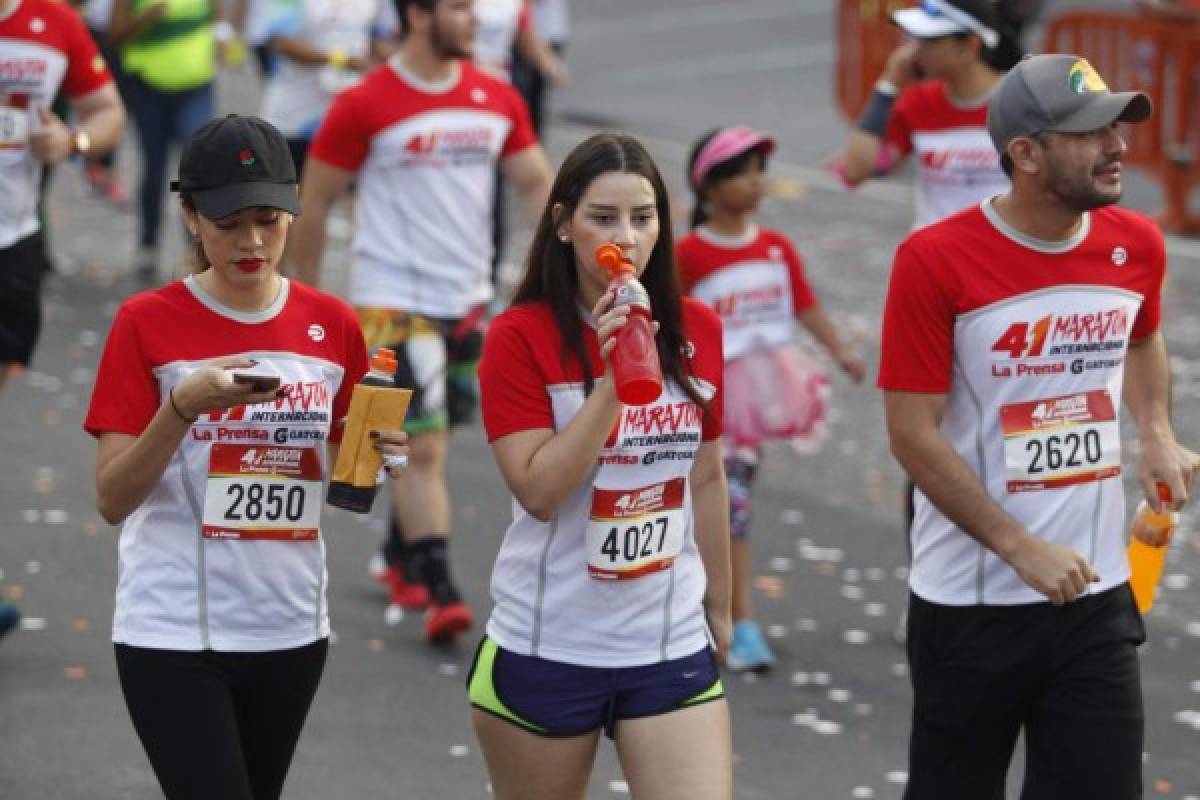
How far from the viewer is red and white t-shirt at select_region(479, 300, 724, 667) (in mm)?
4906

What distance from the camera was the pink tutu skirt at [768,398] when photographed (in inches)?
314

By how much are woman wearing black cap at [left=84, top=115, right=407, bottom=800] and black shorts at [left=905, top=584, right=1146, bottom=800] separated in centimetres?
135

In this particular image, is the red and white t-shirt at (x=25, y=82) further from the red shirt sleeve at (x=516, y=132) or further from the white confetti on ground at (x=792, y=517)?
the white confetti on ground at (x=792, y=517)

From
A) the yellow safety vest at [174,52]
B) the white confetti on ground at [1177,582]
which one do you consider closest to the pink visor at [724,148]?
the white confetti on ground at [1177,582]

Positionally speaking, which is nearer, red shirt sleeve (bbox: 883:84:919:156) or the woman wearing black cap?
the woman wearing black cap

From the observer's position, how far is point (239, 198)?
4.81m

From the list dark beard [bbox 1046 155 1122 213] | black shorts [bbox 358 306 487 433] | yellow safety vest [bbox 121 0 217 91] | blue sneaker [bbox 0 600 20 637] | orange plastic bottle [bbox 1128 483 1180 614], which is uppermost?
dark beard [bbox 1046 155 1122 213]

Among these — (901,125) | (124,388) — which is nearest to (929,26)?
(901,125)

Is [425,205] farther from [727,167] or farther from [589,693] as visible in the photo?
[589,693]

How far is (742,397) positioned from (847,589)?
1.23m

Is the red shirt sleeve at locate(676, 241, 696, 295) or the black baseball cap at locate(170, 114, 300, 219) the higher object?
Result: the black baseball cap at locate(170, 114, 300, 219)

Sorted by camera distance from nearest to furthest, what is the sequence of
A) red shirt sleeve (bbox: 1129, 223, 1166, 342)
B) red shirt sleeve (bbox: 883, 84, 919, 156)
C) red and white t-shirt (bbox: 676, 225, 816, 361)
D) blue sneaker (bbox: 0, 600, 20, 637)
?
red shirt sleeve (bbox: 1129, 223, 1166, 342), blue sneaker (bbox: 0, 600, 20, 637), red and white t-shirt (bbox: 676, 225, 816, 361), red shirt sleeve (bbox: 883, 84, 919, 156)

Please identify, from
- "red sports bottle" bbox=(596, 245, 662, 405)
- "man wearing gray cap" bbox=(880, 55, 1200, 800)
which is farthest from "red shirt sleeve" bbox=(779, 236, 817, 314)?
"red sports bottle" bbox=(596, 245, 662, 405)

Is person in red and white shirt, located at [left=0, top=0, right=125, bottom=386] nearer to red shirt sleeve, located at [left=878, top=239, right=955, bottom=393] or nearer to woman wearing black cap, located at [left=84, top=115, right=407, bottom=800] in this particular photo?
woman wearing black cap, located at [left=84, top=115, right=407, bottom=800]
